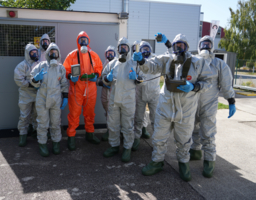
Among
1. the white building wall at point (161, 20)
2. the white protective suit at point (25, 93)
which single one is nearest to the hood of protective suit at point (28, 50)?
the white protective suit at point (25, 93)

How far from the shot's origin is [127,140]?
3.72 m

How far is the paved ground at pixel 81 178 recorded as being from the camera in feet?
9.00

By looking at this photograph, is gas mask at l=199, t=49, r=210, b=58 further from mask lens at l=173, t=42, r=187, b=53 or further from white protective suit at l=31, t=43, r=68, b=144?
white protective suit at l=31, t=43, r=68, b=144

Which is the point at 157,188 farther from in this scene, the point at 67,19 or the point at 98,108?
the point at 67,19

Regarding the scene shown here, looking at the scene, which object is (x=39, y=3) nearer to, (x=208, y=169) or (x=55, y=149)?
(x=55, y=149)

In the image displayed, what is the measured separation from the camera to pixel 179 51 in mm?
2975

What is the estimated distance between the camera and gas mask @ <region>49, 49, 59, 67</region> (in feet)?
12.0

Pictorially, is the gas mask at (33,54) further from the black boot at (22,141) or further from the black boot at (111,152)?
the black boot at (111,152)

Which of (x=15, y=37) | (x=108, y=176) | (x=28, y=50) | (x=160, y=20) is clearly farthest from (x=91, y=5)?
(x=108, y=176)

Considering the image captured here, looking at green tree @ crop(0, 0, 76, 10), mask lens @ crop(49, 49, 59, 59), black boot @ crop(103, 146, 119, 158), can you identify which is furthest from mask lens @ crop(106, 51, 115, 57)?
green tree @ crop(0, 0, 76, 10)

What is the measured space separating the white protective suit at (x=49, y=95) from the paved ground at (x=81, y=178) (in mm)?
493

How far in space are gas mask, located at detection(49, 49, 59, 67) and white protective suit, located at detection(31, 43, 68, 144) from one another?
0.05 meters

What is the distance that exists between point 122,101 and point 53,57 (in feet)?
4.44

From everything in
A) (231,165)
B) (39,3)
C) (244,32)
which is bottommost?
(231,165)
